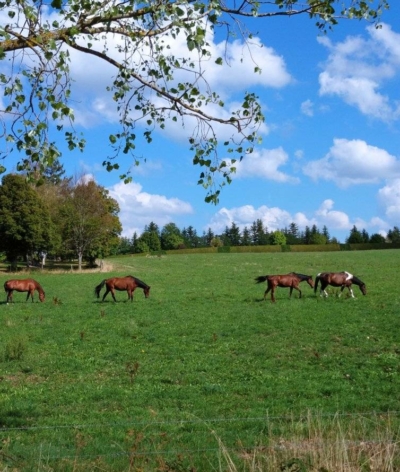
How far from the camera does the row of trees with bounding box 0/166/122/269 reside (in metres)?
58.0

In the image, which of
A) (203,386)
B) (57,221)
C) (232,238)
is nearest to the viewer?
(203,386)

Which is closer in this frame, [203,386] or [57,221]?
[203,386]

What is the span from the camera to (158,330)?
20766mm

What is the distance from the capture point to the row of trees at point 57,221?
5797 cm

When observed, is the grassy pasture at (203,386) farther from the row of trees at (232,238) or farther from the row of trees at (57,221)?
the row of trees at (232,238)

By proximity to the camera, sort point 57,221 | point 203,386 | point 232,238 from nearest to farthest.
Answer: point 203,386
point 57,221
point 232,238

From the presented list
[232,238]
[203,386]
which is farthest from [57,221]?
[232,238]

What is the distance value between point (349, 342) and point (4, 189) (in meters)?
50.5

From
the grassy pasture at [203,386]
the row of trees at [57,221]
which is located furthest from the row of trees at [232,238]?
the grassy pasture at [203,386]

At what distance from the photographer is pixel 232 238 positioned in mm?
179750

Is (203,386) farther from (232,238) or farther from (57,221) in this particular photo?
(232,238)

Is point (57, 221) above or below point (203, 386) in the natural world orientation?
above

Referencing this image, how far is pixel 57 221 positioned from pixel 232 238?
386ft

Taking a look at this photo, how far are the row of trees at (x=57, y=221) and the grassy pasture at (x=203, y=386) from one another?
32.7 meters
